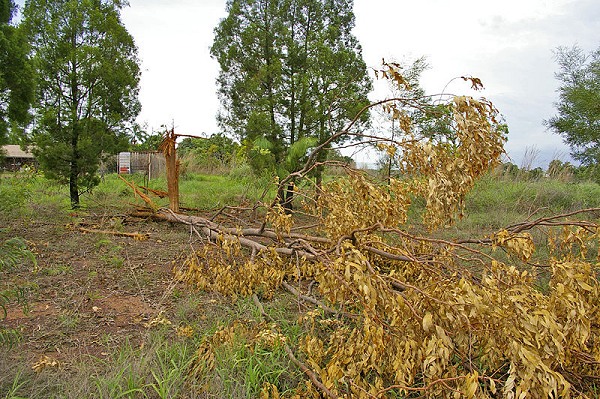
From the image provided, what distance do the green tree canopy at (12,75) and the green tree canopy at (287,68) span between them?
3494mm

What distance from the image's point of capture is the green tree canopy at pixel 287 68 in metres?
8.14

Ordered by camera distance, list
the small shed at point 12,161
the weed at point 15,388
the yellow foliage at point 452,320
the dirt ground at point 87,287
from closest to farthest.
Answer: the yellow foliage at point 452,320 < the weed at point 15,388 < the dirt ground at point 87,287 < the small shed at point 12,161

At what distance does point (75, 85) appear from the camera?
7.79 m

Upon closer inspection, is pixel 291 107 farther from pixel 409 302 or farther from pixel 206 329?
pixel 409 302

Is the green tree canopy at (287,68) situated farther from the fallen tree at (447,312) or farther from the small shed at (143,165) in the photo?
the small shed at (143,165)

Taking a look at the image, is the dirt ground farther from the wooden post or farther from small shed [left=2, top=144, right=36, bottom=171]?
small shed [left=2, top=144, right=36, bottom=171]

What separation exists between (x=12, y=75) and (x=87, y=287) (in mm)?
3827

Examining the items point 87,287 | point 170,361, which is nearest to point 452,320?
point 170,361

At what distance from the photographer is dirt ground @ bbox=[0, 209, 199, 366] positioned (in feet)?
9.34

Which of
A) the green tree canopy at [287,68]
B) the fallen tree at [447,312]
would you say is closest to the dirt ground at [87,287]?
the fallen tree at [447,312]

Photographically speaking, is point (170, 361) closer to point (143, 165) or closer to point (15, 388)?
point (15, 388)

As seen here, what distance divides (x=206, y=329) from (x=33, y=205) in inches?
235

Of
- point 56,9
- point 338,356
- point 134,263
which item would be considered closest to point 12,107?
point 56,9

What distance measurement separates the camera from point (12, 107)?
609 cm
